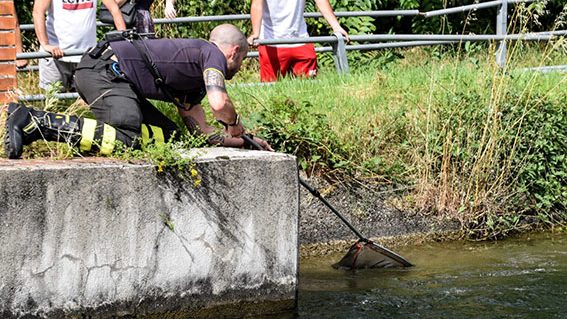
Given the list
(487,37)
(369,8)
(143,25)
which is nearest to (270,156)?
(143,25)

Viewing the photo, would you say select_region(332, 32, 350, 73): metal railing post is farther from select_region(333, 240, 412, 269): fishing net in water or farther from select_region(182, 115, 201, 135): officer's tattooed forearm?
select_region(182, 115, 201, 135): officer's tattooed forearm

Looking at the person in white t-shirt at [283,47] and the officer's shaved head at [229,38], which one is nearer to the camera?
the officer's shaved head at [229,38]

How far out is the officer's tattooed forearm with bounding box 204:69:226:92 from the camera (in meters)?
6.58

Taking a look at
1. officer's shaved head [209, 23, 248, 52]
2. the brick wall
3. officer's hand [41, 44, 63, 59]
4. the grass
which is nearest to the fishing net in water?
the grass

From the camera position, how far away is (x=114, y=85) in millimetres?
6867

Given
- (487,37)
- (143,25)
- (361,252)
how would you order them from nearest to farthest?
(361,252) → (143,25) → (487,37)

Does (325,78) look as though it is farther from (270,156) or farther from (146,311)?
(146,311)

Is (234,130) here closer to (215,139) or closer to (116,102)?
(215,139)

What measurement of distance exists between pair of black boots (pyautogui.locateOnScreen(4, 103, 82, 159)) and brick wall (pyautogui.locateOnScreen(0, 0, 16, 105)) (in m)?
0.92

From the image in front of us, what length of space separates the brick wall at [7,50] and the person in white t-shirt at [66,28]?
4.38 ft

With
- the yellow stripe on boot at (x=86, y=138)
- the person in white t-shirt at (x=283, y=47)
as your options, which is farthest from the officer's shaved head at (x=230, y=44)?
the person in white t-shirt at (x=283, y=47)

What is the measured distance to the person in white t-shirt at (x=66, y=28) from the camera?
8.86 m

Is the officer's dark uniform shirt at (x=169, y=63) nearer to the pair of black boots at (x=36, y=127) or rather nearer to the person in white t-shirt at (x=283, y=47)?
the pair of black boots at (x=36, y=127)

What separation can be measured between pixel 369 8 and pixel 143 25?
20.1 ft
